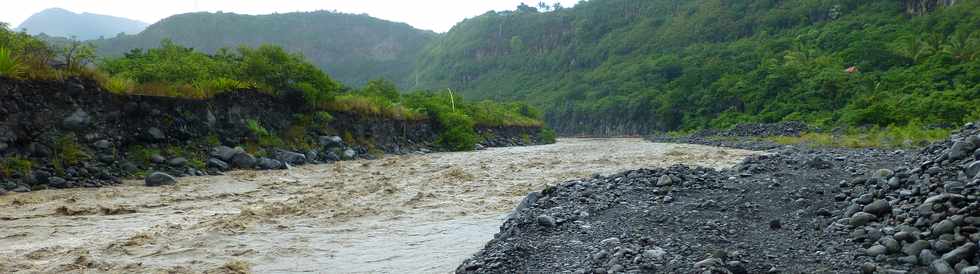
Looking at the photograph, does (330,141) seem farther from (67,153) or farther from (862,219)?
(862,219)

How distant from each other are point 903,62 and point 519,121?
3113 centimetres

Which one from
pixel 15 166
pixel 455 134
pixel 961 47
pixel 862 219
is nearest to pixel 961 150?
pixel 862 219

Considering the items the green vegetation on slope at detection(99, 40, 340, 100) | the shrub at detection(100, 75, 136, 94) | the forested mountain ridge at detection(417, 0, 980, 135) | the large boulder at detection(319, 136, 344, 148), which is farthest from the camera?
the forested mountain ridge at detection(417, 0, 980, 135)

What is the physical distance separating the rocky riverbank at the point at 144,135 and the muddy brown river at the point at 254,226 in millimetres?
1167

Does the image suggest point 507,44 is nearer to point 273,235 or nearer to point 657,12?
point 657,12

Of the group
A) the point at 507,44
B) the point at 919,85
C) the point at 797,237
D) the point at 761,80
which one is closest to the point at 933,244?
the point at 797,237

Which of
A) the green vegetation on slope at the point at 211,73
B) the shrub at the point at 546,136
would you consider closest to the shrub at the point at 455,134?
the green vegetation on slope at the point at 211,73

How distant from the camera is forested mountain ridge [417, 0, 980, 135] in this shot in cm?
3294

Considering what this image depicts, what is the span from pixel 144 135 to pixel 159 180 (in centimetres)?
289

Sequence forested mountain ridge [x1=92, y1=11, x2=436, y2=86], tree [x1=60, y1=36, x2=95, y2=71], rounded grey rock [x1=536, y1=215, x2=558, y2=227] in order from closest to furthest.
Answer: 1. rounded grey rock [x1=536, y1=215, x2=558, y2=227]
2. tree [x1=60, y1=36, x2=95, y2=71]
3. forested mountain ridge [x1=92, y1=11, x2=436, y2=86]

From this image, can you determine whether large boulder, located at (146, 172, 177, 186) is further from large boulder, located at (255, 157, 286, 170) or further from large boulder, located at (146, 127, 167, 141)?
large boulder, located at (255, 157, 286, 170)

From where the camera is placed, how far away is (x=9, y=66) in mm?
10297

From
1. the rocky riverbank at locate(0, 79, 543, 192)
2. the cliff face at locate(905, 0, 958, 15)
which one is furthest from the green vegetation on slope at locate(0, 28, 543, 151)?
the cliff face at locate(905, 0, 958, 15)

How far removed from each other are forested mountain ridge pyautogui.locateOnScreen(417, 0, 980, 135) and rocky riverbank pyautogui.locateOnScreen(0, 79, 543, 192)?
Answer: 27938 millimetres
